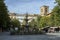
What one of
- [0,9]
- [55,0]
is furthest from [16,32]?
[55,0]

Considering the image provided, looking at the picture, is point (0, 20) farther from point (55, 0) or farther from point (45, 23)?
point (45, 23)

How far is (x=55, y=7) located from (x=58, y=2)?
1.05 metres

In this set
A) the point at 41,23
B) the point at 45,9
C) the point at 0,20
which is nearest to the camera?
the point at 0,20

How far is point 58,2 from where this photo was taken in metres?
39.1

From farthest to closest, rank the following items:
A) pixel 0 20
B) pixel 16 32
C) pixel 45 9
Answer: pixel 45 9 < pixel 0 20 < pixel 16 32

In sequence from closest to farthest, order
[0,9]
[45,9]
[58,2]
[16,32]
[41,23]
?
1. [58,2]
2. [16,32]
3. [0,9]
4. [41,23]
5. [45,9]

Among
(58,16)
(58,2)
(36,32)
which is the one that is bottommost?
(36,32)

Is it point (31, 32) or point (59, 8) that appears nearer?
point (59, 8)

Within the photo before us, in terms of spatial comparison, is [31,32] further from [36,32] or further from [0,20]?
[0,20]

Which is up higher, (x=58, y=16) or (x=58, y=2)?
(x=58, y=2)

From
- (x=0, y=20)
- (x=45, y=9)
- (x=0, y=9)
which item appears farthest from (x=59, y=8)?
(x=45, y=9)

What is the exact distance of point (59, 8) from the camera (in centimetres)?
3919

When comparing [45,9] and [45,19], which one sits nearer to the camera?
[45,19]

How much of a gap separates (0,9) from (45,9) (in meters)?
142
